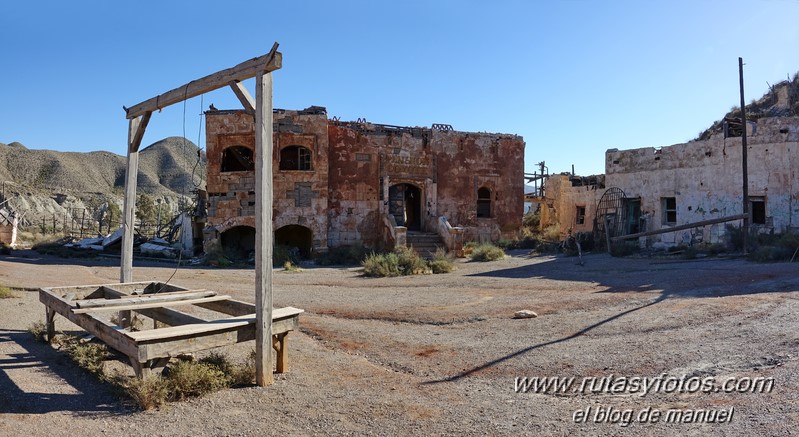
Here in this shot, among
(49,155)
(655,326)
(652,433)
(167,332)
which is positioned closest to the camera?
(652,433)

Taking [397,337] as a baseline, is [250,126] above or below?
above

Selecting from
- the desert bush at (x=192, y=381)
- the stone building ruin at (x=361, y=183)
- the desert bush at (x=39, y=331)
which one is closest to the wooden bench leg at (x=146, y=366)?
the desert bush at (x=192, y=381)

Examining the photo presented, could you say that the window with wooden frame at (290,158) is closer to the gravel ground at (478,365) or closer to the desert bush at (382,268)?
the desert bush at (382,268)

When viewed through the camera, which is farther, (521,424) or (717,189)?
(717,189)

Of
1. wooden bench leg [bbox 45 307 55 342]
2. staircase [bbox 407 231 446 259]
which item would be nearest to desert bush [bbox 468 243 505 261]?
staircase [bbox 407 231 446 259]

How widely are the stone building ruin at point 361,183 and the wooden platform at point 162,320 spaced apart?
12862 mm

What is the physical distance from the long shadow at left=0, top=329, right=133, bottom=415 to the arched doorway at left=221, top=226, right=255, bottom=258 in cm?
1507

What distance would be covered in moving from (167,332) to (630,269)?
12289mm

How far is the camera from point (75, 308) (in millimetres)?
5891

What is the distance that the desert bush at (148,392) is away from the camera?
4.52 metres

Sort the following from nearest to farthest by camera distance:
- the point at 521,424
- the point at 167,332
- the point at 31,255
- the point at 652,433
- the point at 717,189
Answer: the point at 652,433 < the point at 521,424 < the point at 167,332 < the point at 717,189 < the point at 31,255

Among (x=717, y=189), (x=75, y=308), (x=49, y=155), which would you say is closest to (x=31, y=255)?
(x=75, y=308)

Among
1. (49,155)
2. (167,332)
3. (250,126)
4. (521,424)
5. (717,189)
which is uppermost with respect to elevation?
(49,155)

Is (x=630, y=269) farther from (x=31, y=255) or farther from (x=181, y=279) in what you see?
(x=31, y=255)
